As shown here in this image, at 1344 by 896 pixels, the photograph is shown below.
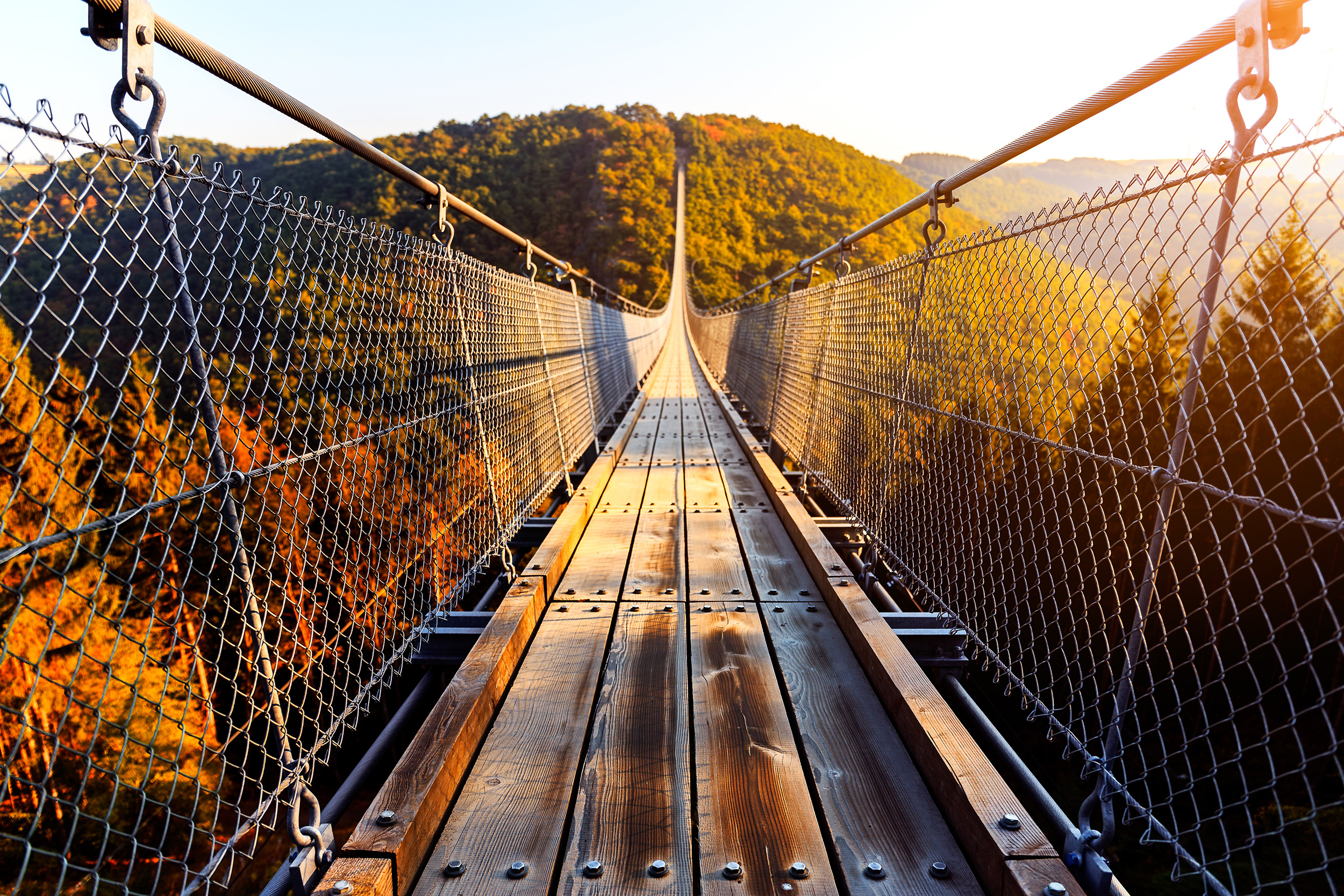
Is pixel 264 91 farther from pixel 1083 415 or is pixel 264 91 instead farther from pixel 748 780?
pixel 1083 415

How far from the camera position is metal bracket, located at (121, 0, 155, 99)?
1387mm

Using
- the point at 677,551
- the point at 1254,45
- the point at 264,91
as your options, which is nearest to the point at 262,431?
the point at 677,551

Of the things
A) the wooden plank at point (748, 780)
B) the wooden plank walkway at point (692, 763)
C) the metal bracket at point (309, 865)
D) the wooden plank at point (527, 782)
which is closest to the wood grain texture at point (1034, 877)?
the wooden plank walkway at point (692, 763)

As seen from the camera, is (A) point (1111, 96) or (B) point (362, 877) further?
(A) point (1111, 96)

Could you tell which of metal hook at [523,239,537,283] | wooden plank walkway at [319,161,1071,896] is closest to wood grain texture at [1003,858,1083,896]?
Answer: wooden plank walkway at [319,161,1071,896]

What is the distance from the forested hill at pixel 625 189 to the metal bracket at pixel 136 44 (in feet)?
133

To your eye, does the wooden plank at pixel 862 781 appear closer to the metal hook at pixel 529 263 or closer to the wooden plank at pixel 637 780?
the wooden plank at pixel 637 780

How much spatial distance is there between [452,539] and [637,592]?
2.78 ft

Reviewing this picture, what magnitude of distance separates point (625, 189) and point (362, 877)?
231 feet

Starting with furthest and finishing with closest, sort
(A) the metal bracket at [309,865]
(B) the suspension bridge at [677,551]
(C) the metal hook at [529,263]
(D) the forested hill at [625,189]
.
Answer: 1. (D) the forested hill at [625,189]
2. (C) the metal hook at [529,263]
3. (A) the metal bracket at [309,865]
4. (B) the suspension bridge at [677,551]

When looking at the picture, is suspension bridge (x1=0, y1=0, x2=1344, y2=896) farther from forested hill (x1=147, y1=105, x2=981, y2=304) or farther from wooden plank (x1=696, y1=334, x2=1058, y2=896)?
forested hill (x1=147, y1=105, x2=981, y2=304)

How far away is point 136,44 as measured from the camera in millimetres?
1410

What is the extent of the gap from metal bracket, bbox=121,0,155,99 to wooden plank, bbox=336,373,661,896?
1.47 meters

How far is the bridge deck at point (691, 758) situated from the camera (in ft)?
5.26
